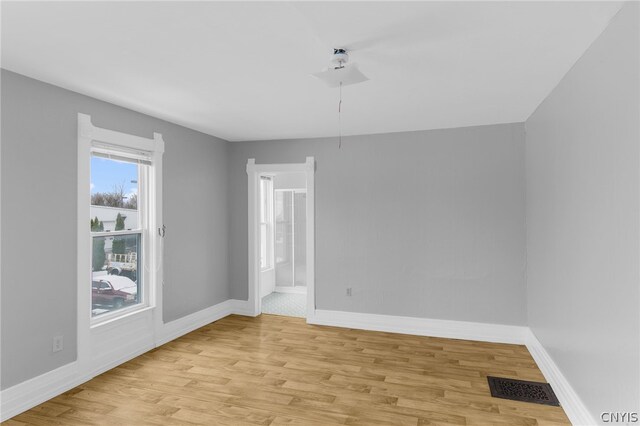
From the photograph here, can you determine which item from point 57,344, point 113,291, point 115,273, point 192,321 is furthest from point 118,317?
point 192,321

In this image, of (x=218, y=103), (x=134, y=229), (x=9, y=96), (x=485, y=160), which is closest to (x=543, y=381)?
(x=485, y=160)

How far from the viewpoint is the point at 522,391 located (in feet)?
10.5

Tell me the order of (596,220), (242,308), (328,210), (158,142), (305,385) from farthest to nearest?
(242,308) < (328,210) < (158,142) < (305,385) < (596,220)

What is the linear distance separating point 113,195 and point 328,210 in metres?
2.57

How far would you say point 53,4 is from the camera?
1.88 meters

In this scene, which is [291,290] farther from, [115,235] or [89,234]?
[89,234]

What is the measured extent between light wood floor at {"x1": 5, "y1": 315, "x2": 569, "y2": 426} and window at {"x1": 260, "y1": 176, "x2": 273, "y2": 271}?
96.8 inches

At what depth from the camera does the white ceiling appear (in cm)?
194

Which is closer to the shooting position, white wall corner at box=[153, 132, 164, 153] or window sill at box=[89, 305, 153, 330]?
window sill at box=[89, 305, 153, 330]

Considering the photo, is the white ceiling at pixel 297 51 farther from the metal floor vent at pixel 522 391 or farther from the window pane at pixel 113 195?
the metal floor vent at pixel 522 391

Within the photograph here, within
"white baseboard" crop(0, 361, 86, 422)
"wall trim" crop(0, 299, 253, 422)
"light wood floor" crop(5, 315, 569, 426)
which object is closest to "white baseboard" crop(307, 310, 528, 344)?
"light wood floor" crop(5, 315, 569, 426)

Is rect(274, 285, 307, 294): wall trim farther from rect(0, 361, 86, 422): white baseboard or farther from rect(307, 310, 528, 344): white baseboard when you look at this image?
rect(0, 361, 86, 422): white baseboard

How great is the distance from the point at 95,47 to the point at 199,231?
2.90 metres

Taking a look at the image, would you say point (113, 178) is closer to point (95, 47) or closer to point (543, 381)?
point (95, 47)
